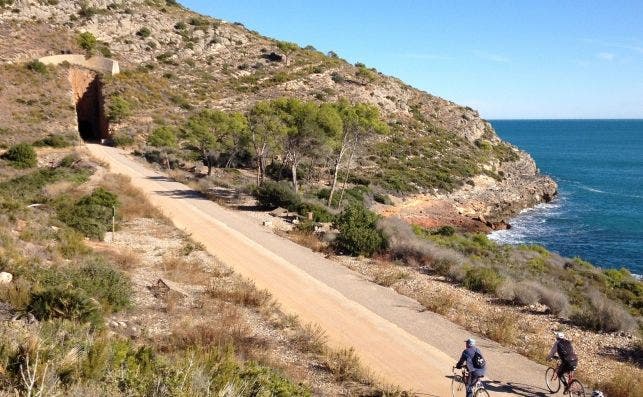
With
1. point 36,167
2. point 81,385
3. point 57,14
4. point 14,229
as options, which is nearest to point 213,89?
Result: point 57,14

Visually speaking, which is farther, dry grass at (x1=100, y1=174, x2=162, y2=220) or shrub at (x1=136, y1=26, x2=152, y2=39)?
shrub at (x1=136, y1=26, x2=152, y2=39)

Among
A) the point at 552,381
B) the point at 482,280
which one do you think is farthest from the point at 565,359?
the point at 482,280

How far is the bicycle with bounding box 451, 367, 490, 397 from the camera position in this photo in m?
9.22

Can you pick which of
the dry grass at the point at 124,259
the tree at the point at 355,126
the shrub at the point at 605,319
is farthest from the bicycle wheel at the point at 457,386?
the tree at the point at 355,126

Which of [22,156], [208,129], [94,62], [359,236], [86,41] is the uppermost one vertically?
[86,41]

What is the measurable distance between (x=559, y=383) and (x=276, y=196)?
20.2 meters

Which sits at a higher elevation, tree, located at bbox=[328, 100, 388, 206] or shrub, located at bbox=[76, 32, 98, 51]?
shrub, located at bbox=[76, 32, 98, 51]

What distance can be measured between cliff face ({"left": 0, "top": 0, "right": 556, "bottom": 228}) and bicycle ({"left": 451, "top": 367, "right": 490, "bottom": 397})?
1229 inches

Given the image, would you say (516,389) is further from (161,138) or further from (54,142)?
(54,142)

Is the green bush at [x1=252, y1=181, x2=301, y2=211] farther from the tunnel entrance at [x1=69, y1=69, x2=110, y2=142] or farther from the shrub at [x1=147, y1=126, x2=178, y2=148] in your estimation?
the tunnel entrance at [x1=69, y1=69, x2=110, y2=142]

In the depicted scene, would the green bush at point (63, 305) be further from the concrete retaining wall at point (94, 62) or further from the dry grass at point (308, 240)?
the concrete retaining wall at point (94, 62)

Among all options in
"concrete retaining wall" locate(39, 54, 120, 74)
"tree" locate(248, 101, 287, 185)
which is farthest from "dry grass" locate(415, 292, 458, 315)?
"concrete retaining wall" locate(39, 54, 120, 74)

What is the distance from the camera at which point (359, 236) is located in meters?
20.2

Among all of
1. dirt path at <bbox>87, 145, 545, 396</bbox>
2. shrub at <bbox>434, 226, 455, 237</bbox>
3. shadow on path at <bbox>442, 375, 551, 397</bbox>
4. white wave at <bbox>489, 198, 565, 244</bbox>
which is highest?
shadow on path at <bbox>442, 375, 551, 397</bbox>
